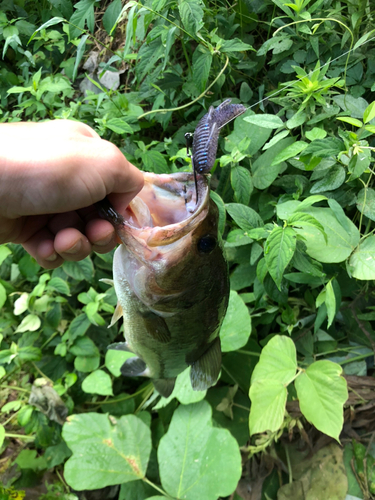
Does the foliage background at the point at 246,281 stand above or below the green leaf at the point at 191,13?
below

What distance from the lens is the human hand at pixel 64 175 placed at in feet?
2.89

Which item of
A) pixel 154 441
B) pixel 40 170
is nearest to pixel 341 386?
pixel 154 441

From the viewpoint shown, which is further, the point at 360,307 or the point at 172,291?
the point at 360,307

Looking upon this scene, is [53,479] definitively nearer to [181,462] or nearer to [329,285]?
[181,462]

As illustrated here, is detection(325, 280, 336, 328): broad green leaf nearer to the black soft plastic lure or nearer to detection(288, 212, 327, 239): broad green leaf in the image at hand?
detection(288, 212, 327, 239): broad green leaf

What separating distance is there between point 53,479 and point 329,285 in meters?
2.07

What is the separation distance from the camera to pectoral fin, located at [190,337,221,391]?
123 centimetres

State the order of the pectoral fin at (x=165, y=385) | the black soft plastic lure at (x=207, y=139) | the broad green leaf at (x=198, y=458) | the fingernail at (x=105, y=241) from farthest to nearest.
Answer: the broad green leaf at (x=198, y=458) → the pectoral fin at (x=165, y=385) → the fingernail at (x=105, y=241) → the black soft plastic lure at (x=207, y=139)

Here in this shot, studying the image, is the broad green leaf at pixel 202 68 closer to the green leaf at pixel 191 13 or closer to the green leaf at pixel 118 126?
the green leaf at pixel 191 13

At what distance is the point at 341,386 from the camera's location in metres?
1.45

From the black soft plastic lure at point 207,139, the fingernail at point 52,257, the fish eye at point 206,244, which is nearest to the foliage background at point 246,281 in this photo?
the fish eye at point 206,244

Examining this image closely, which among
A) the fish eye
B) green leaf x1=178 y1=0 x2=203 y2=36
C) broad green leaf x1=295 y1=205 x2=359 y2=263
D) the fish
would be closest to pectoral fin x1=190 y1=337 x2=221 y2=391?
the fish

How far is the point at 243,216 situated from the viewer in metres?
1.52

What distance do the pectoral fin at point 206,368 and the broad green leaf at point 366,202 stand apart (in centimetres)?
83
